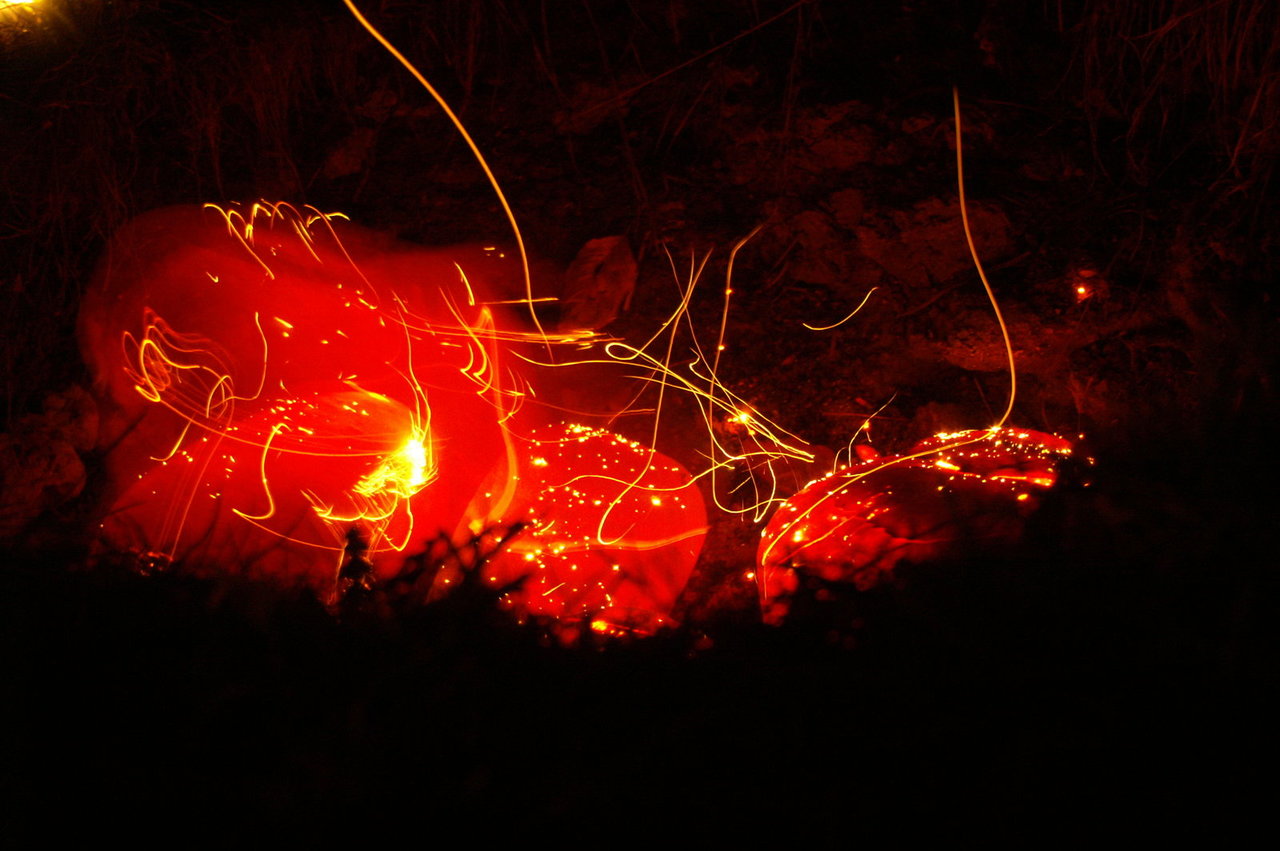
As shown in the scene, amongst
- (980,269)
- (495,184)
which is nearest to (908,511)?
(980,269)

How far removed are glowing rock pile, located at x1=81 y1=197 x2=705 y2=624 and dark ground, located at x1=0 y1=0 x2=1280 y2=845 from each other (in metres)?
0.32

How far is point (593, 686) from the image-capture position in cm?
197

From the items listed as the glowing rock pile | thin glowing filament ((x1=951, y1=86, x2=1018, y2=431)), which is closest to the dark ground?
thin glowing filament ((x1=951, y1=86, x2=1018, y2=431))

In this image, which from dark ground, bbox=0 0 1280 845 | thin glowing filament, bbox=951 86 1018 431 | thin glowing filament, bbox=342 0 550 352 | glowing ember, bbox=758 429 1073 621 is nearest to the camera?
dark ground, bbox=0 0 1280 845

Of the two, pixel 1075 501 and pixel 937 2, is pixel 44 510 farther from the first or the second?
pixel 937 2

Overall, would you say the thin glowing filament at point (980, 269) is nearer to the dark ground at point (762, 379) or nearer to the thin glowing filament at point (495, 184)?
the dark ground at point (762, 379)

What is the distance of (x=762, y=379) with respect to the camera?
4.90 meters

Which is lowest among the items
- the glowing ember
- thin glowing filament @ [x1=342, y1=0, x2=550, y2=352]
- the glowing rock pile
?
the glowing ember

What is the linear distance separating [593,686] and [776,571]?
2.98 ft

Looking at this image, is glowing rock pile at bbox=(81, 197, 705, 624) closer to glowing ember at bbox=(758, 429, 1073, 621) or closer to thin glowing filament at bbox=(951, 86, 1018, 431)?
glowing ember at bbox=(758, 429, 1073, 621)

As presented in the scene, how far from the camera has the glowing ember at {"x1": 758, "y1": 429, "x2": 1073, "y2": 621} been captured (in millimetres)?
2295

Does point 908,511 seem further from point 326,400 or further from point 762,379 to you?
point 326,400

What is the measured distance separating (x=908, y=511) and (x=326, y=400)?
364cm

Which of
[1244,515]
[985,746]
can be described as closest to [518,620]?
[985,746]
